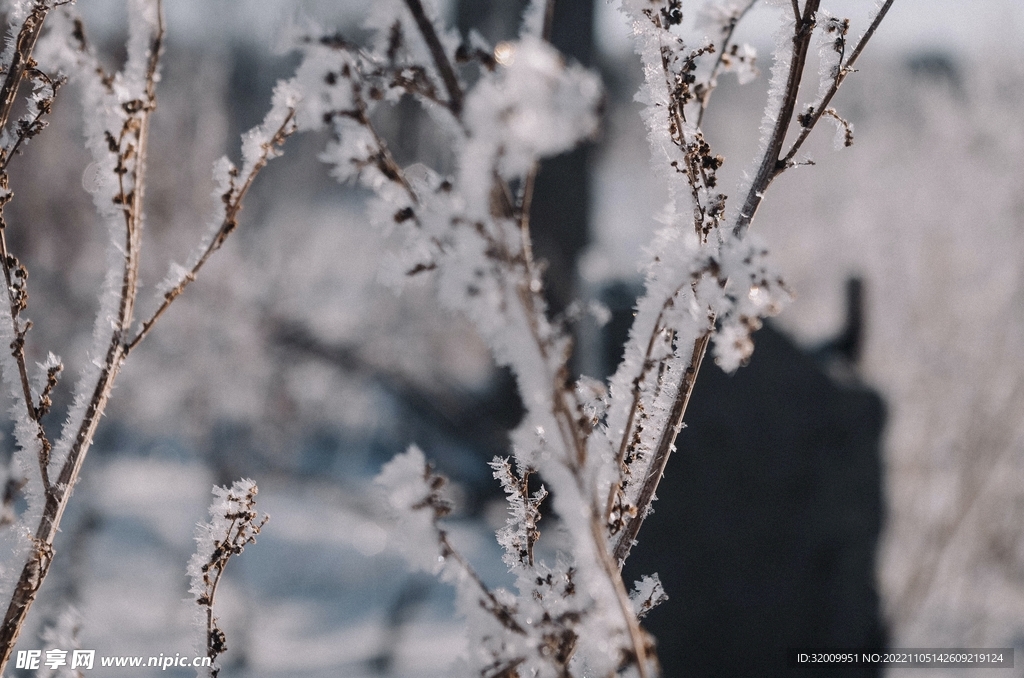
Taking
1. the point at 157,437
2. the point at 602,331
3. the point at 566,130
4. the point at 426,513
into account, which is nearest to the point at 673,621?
the point at 602,331

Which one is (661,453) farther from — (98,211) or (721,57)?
(98,211)

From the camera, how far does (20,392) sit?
86 centimetres

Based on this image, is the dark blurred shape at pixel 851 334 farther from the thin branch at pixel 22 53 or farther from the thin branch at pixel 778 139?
the thin branch at pixel 22 53

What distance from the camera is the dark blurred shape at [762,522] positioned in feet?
12.9

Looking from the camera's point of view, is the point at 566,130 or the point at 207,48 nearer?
the point at 566,130

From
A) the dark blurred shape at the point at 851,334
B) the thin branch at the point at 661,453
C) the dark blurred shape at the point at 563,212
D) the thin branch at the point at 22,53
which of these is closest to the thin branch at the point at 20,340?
the thin branch at the point at 22,53

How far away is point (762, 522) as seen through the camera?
406 cm

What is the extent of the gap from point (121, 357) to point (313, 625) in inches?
203

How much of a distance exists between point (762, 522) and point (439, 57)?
4089 mm

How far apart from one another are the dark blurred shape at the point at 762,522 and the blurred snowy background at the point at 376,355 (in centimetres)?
17

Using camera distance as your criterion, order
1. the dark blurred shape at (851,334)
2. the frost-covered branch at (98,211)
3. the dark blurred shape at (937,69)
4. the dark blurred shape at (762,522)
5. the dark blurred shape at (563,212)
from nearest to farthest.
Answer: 1. the frost-covered branch at (98,211)
2. the dark blurred shape at (762,522)
3. the dark blurred shape at (851,334)
4. the dark blurred shape at (563,212)
5. the dark blurred shape at (937,69)

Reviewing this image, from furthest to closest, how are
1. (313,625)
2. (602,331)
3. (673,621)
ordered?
(313,625), (602,331), (673,621)

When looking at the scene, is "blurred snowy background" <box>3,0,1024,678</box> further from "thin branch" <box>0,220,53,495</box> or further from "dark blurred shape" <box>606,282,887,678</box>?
"thin branch" <box>0,220,53,495</box>

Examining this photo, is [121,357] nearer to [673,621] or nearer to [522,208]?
[522,208]
